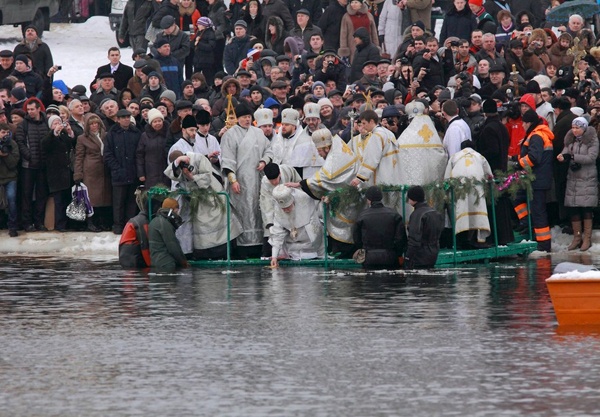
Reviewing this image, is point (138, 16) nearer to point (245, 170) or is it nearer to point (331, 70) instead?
point (331, 70)

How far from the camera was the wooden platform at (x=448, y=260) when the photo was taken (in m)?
21.1

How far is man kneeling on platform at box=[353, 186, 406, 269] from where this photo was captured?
20.0 m

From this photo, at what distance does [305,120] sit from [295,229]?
1620 millimetres

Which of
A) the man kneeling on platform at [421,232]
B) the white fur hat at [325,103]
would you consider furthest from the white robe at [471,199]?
the white fur hat at [325,103]

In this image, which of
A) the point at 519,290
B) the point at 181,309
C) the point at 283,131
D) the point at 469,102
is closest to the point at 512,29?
the point at 469,102

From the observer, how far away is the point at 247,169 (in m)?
22.1

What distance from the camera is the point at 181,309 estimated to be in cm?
1703

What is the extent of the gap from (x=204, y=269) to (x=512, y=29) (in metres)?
9.87

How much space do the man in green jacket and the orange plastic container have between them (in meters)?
7.06

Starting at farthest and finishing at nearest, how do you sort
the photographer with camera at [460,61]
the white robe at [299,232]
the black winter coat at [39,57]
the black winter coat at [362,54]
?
the black winter coat at [39,57], the black winter coat at [362,54], the photographer with camera at [460,61], the white robe at [299,232]

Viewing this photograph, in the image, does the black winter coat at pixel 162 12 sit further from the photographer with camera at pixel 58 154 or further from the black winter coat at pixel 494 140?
the black winter coat at pixel 494 140

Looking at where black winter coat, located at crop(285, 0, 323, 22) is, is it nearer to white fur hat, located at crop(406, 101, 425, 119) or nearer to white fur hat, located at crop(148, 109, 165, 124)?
white fur hat, located at crop(148, 109, 165, 124)

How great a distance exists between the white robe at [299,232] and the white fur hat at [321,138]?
0.68 metres

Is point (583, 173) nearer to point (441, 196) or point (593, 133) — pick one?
point (593, 133)
